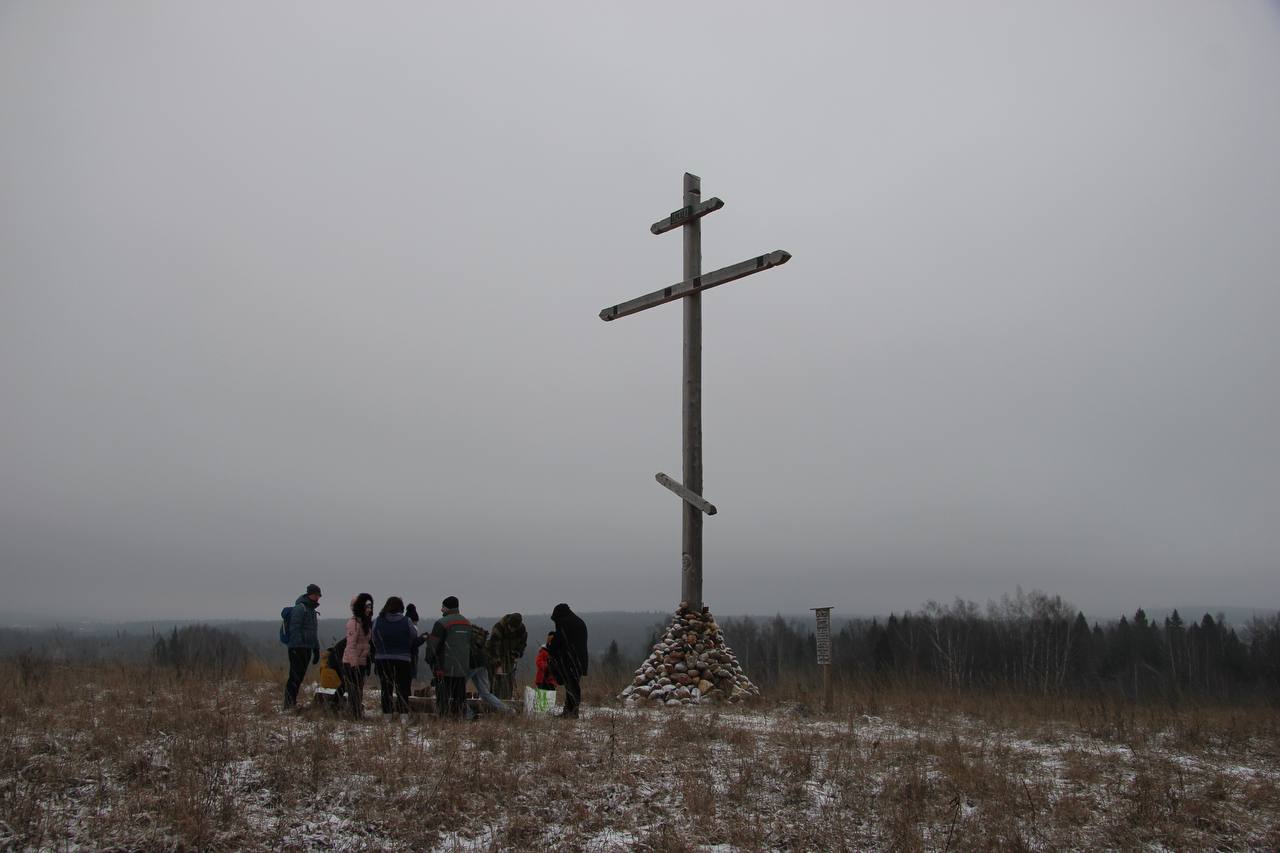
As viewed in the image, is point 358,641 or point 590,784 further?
point 358,641

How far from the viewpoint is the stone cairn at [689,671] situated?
1116 cm

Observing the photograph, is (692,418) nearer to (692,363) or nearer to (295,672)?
(692,363)

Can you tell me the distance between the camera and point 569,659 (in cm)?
955

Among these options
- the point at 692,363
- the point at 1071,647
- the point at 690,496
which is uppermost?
the point at 692,363

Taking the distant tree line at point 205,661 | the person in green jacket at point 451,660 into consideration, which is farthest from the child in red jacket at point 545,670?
the distant tree line at point 205,661

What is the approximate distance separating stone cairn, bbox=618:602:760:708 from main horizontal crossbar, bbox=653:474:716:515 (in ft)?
4.69

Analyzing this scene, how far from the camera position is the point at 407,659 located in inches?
356

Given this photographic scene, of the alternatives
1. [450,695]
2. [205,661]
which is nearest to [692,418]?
[450,695]

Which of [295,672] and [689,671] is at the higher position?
[295,672]

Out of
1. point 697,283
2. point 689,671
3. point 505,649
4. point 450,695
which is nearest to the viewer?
point 450,695

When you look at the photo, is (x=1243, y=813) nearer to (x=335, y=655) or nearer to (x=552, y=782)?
(x=552, y=782)

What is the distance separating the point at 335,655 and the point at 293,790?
368cm

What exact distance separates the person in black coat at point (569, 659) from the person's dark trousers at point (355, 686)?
2074 mm

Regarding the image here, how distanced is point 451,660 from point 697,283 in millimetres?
6429
